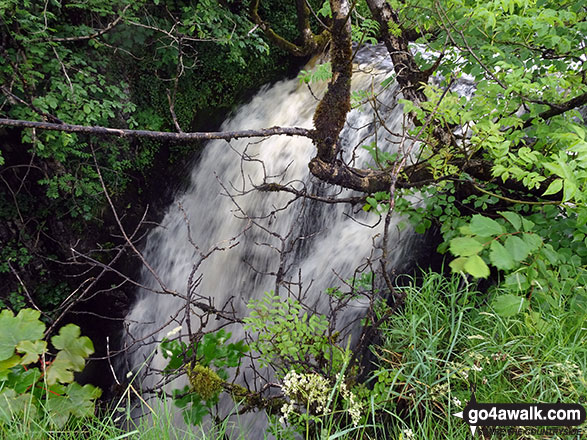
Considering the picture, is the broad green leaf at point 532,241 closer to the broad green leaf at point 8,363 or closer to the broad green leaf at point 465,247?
the broad green leaf at point 465,247

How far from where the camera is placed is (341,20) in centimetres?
216

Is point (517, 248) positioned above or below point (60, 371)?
above

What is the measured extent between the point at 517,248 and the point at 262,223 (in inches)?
136

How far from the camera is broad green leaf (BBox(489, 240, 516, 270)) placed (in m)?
1.31

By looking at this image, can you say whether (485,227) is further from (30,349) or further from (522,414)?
(30,349)

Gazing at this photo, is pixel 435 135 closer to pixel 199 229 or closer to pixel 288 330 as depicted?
pixel 288 330

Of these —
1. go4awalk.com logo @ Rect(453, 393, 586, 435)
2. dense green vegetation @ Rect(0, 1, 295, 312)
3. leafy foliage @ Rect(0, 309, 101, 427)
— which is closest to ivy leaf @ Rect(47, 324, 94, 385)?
leafy foliage @ Rect(0, 309, 101, 427)

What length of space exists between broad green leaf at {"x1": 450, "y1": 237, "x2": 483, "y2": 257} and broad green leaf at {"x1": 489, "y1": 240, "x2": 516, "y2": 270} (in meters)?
0.07

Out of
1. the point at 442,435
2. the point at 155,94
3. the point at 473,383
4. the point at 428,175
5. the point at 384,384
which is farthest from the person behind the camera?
the point at 155,94

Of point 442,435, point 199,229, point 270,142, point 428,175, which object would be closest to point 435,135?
point 428,175

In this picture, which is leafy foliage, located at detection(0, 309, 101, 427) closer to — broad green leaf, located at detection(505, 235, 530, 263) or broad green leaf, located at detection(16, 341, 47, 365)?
broad green leaf, located at detection(16, 341, 47, 365)

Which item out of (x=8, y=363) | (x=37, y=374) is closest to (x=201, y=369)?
(x=37, y=374)

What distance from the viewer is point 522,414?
159 cm

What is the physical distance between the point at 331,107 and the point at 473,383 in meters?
1.72
